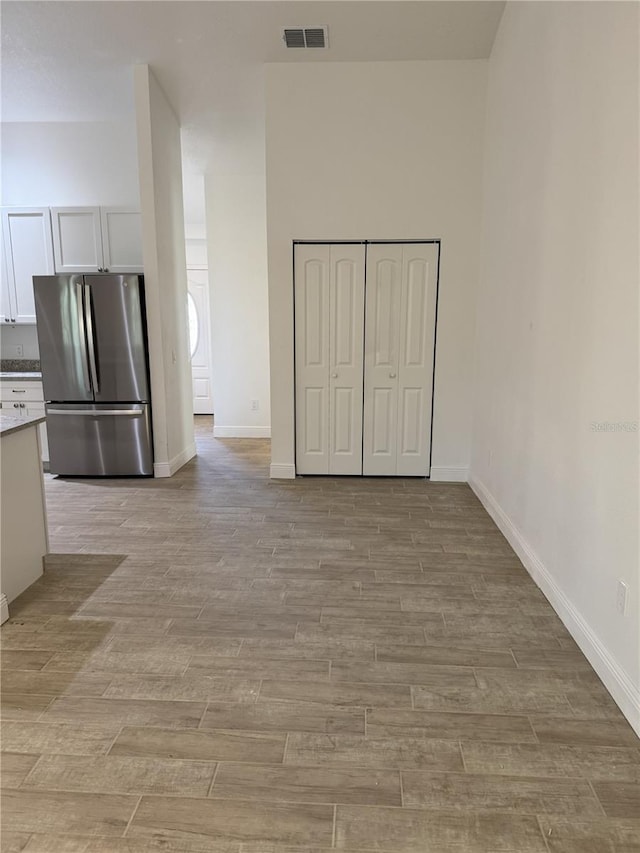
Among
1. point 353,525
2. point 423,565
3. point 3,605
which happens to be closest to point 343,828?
point 423,565

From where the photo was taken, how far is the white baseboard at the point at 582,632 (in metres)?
1.91

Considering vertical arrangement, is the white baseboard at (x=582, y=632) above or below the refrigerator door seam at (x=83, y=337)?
below

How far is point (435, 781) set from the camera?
5.45 feet

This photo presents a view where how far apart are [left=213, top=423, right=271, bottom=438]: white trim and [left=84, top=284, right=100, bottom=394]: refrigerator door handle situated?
7.18 ft

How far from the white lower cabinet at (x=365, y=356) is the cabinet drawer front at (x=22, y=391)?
248 centimetres

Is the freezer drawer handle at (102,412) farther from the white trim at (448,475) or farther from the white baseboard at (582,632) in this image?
the white baseboard at (582,632)

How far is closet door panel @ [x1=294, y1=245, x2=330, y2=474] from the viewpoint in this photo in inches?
180

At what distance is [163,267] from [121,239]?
81cm

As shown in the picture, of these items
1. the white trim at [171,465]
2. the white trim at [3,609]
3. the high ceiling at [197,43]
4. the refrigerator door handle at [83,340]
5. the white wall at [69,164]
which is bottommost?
the white trim at [3,609]

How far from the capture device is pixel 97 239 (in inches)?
204

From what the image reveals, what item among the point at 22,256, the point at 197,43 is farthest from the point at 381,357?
the point at 22,256

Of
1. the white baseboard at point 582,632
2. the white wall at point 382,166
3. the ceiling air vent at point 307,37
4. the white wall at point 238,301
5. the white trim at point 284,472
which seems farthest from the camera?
the white wall at point 238,301

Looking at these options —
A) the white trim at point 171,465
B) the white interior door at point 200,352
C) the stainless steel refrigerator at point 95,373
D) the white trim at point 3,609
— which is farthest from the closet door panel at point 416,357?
the white interior door at point 200,352

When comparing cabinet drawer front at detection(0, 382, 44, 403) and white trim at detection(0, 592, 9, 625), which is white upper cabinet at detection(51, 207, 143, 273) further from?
white trim at detection(0, 592, 9, 625)
